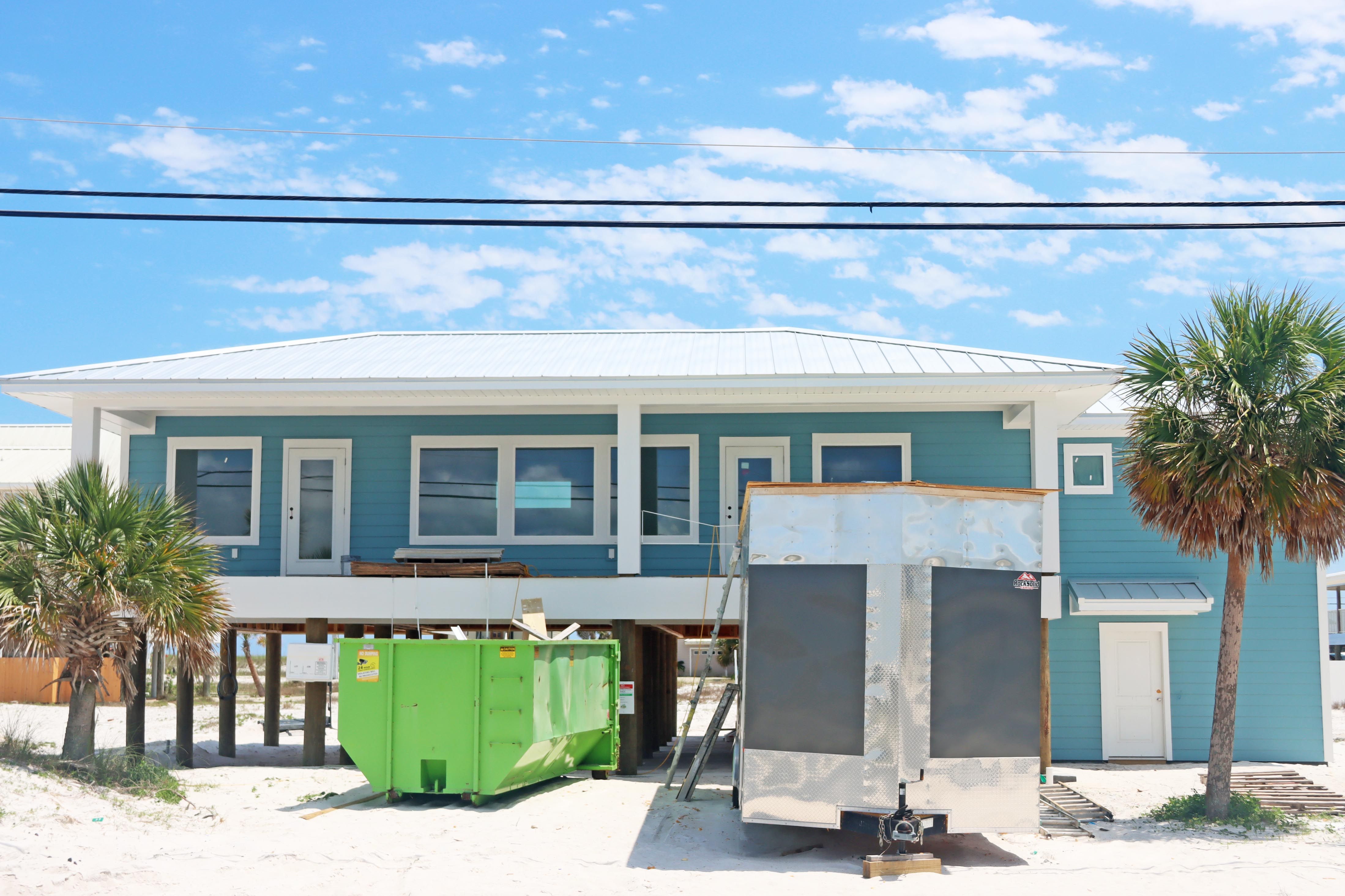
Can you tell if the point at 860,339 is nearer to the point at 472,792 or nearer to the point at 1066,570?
the point at 1066,570

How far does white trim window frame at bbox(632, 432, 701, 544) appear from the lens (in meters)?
17.0

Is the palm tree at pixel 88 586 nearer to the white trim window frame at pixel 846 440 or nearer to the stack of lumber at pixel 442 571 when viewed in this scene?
the stack of lumber at pixel 442 571

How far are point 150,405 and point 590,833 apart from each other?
9.69 m

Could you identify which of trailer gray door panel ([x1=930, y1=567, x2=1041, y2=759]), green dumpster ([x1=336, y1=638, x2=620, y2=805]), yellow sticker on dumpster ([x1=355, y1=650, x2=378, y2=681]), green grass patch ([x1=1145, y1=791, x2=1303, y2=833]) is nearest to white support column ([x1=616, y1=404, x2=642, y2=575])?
green dumpster ([x1=336, y1=638, x2=620, y2=805])

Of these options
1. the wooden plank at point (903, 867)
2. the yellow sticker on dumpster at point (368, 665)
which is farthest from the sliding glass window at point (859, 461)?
the wooden plank at point (903, 867)

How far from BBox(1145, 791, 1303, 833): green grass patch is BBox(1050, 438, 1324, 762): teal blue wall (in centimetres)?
572

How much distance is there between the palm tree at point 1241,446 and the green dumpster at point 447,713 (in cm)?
674

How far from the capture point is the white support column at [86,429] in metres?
16.2

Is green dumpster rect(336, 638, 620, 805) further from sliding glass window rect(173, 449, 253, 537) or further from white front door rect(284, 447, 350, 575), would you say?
sliding glass window rect(173, 449, 253, 537)

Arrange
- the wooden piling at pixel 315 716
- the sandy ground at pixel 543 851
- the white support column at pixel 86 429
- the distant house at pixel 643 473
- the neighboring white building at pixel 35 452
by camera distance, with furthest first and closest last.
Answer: the neighboring white building at pixel 35 452 → the white support column at pixel 86 429 → the wooden piling at pixel 315 716 → the distant house at pixel 643 473 → the sandy ground at pixel 543 851

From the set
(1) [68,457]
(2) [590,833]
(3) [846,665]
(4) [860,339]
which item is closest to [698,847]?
(2) [590,833]

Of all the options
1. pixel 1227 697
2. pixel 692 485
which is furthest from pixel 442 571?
pixel 1227 697

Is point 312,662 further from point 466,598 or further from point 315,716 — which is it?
point 466,598

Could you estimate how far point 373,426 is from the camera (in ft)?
57.5
